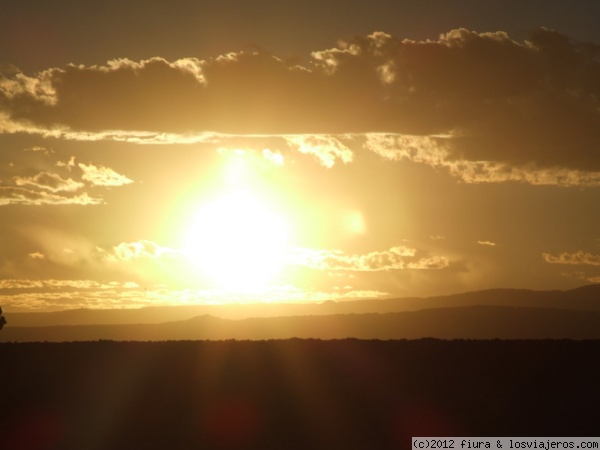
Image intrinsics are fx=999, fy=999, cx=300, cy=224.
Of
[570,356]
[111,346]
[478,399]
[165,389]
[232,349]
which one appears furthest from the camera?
[111,346]

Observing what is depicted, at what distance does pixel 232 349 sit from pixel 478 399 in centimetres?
1475

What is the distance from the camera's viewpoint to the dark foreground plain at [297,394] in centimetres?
3300

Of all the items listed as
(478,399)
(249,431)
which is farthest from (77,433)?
(478,399)

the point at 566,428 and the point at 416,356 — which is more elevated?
the point at 416,356

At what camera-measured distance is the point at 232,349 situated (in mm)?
47844

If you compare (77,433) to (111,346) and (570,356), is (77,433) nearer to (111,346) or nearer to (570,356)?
(111,346)

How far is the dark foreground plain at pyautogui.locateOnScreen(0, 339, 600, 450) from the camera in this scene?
108 feet

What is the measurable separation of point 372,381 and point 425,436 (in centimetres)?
800

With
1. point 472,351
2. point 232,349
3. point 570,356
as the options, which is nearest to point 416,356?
point 472,351

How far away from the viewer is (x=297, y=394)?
3825 centimetres

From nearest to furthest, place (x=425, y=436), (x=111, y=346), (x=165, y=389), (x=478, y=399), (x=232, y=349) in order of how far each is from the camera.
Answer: (x=425, y=436) → (x=478, y=399) → (x=165, y=389) → (x=232, y=349) → (x=111, y=346)

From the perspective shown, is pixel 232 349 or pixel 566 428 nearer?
pixel 566 428

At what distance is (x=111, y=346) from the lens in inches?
2015

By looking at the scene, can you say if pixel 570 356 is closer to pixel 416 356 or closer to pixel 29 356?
pixel 416 356
